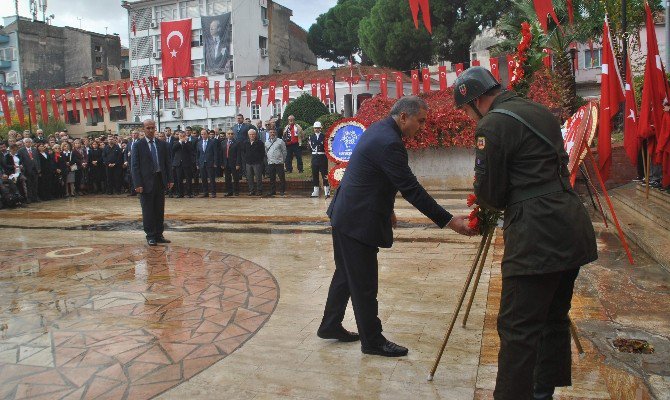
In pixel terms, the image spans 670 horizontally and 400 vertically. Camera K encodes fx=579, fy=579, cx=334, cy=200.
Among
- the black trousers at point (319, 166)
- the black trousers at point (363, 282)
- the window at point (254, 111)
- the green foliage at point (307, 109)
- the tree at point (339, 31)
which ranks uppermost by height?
the tree at point (339, 31)

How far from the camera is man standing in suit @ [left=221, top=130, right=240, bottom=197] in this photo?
16250 millimetres

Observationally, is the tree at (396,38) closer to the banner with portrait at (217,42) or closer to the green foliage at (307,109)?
the banner with portrait at (217,42)

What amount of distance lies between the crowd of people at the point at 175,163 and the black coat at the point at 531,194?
11.6 meters

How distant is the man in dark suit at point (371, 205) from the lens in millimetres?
3945

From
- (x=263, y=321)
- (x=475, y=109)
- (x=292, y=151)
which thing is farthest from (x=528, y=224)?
(x=292, y=151)

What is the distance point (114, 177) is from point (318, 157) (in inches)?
293

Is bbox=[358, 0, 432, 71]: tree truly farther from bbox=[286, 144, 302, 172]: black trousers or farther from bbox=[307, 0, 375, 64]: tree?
bbox=[286, 144, 302, 172]: black trousers

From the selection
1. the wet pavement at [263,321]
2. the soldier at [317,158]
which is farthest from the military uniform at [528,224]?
the soldier at [317,158]

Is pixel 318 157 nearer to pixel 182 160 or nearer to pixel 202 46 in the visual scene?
pixel 182 160

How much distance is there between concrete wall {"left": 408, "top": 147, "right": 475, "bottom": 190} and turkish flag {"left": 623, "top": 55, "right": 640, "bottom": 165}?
5.40 metres

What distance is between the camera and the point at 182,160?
651 inches

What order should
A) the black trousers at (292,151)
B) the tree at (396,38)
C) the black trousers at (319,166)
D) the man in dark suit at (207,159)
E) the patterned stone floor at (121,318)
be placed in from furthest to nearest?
the tree at (396,38), the black trousers at (292,151), the man in dark suit at (207,159), the black trousers at (319,166), the patterned stone floor at (121,318)

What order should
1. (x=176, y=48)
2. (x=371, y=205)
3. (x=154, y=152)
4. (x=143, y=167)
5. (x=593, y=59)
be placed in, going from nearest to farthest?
1. (x=371, y=205)
2. (x=143, y=167)
3. (x=154, y=152)
4. (x=593, y=59)
5. (x=176, y=48)

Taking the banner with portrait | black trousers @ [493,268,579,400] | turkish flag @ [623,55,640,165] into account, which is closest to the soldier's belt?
black trousers @ [493,268,579,400]
